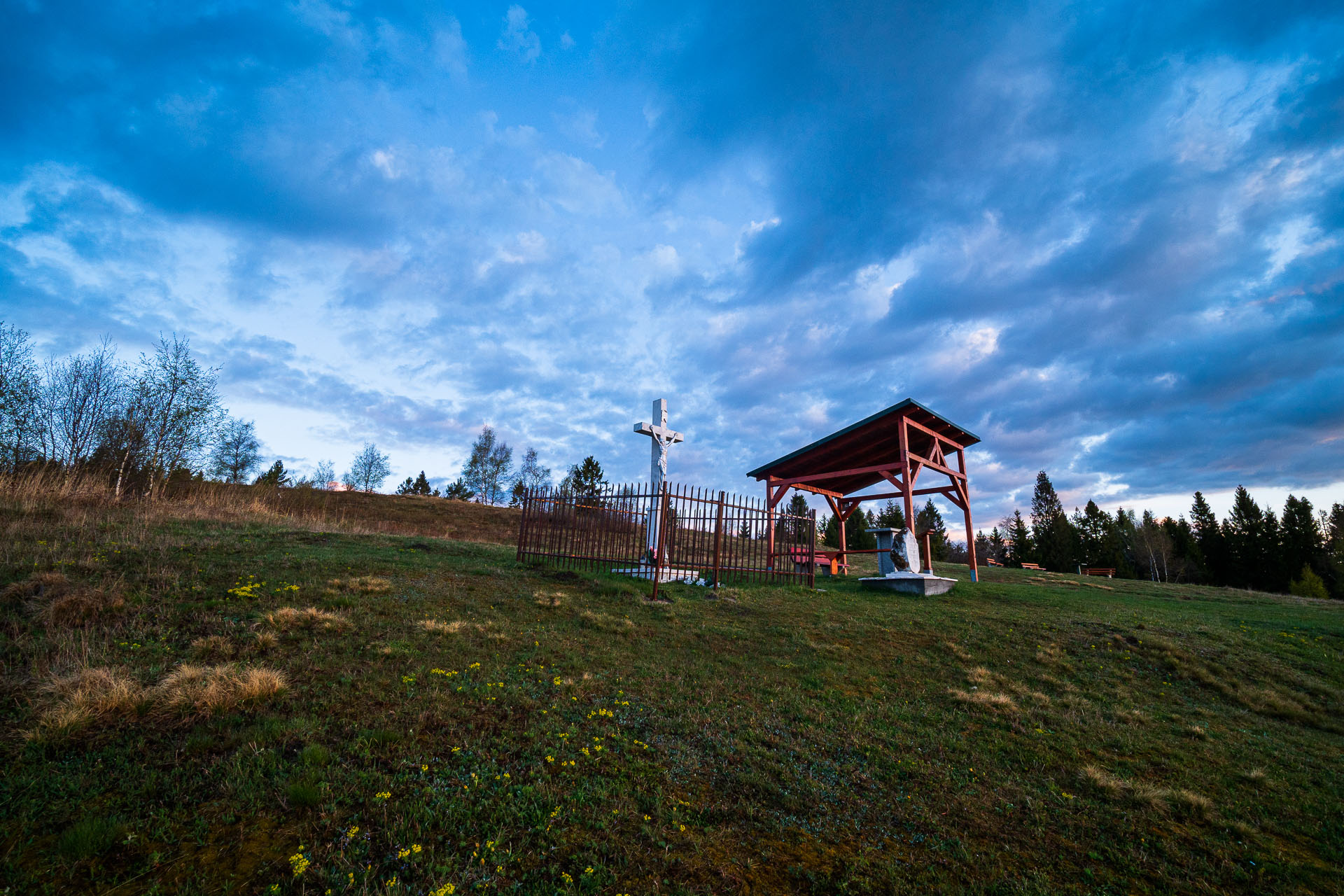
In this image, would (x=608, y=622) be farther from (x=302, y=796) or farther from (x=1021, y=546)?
(x=1021, y=546)

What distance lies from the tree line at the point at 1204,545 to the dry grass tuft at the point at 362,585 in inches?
2181

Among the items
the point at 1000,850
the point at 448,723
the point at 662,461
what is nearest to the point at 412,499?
the point at 662,461

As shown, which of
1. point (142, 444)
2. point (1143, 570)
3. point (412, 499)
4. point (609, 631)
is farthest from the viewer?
point (1143, 570)

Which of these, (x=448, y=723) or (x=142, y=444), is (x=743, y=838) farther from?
(x=142, y=444)

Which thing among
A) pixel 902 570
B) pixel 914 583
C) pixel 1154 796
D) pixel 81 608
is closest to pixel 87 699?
pixel 81 608

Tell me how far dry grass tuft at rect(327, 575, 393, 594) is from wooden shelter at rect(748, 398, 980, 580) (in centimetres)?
934

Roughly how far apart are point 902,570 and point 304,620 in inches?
587

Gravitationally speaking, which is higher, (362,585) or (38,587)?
(38,587)

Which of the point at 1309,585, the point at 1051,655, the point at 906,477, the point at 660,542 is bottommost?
the point at 1309,585

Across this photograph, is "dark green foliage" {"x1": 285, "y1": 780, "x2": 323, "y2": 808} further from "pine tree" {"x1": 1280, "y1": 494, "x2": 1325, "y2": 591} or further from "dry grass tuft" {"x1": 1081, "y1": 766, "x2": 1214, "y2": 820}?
"pine tree" {"x1": 1280, "y1": 494, "x2": 1325, "y2": 591}

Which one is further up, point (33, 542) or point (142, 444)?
point (142, 444)

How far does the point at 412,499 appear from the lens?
43625 millimetres

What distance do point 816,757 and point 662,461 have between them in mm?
10338

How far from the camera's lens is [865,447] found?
18719mm
